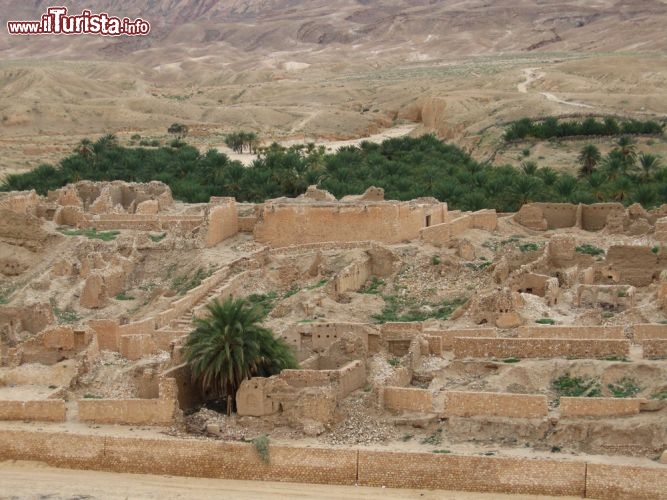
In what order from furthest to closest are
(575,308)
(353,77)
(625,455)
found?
(353,77), (575,308), (625,455)

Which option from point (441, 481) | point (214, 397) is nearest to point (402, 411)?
point (441, 481)

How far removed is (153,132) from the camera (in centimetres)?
9631

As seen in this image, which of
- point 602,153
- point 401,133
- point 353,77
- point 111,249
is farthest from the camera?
point 353,77

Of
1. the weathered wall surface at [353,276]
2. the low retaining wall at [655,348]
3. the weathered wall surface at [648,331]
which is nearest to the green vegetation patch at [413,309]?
the weathered wall surface at [353,276]

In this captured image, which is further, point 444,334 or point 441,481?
point 444,334

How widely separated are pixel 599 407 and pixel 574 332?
13.1ft

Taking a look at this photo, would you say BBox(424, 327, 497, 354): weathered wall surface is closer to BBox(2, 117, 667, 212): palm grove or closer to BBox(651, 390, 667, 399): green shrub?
BBox(651, 390, 667, 399): green shrub

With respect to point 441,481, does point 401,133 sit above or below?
above

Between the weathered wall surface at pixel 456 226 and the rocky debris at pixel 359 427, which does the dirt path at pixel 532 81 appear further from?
the rocky debris at pixel 359 427

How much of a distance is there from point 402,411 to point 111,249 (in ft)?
53.6

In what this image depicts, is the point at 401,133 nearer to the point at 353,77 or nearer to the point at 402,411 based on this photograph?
the point at 353,77

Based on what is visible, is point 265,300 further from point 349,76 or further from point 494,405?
point 349,76

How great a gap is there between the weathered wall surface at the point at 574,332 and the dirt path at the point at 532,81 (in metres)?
53.6

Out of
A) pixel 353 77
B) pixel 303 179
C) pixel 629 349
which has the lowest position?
pixel 629 349
